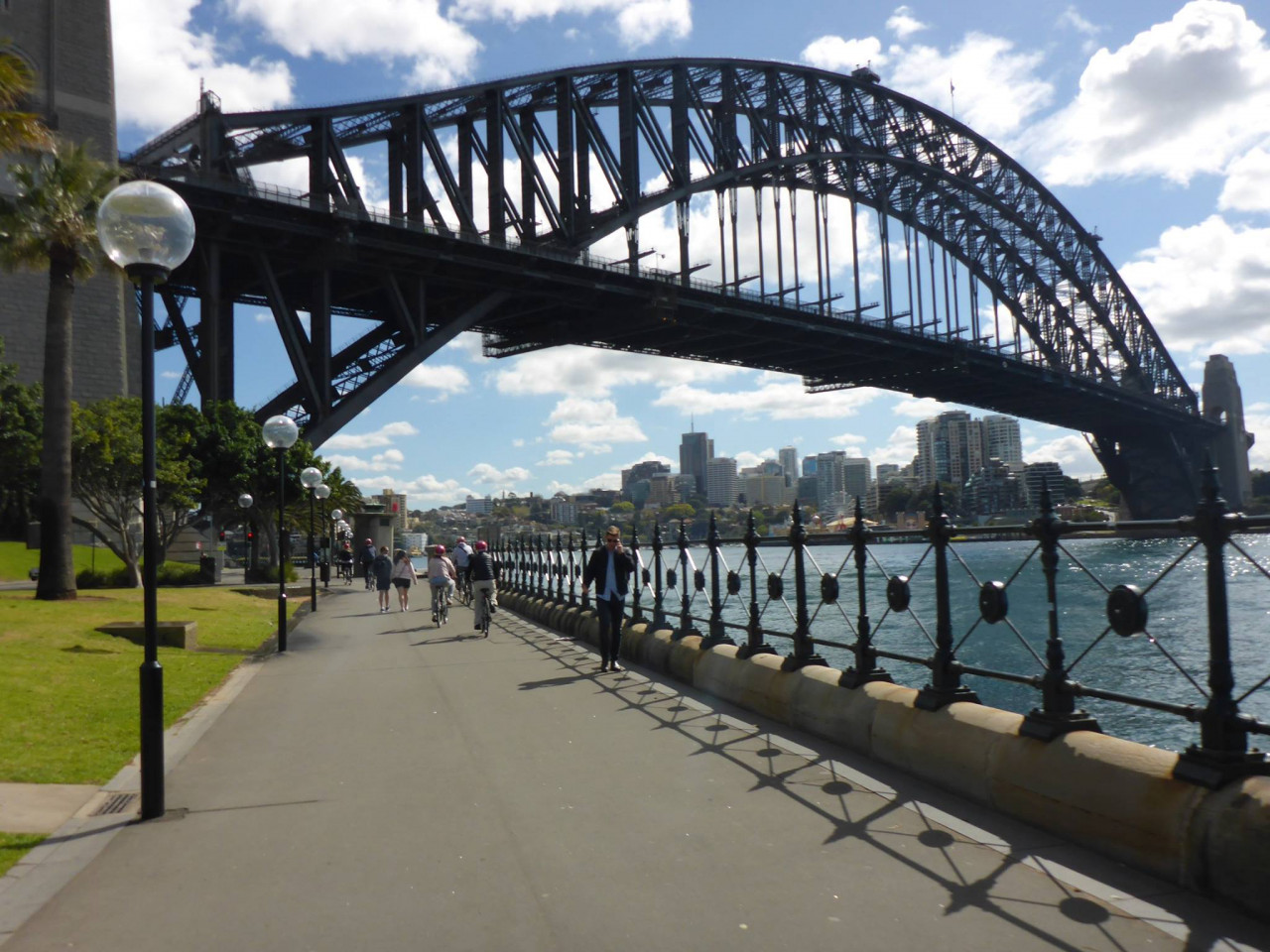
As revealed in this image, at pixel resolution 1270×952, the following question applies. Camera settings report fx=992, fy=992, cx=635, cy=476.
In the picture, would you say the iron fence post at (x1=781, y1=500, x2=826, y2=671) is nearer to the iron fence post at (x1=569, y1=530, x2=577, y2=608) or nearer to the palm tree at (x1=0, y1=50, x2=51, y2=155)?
the iron fence post at (x1=569, y1=530, x2=577, y2=608)

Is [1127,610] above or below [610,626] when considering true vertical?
above

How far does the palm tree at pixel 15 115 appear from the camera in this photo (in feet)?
44.3

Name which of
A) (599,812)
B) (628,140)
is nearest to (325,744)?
(599,812)

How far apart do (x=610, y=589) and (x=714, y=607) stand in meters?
1.68

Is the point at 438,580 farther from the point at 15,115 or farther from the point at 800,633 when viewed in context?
the point at 800,633

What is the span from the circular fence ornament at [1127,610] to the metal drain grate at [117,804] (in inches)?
227

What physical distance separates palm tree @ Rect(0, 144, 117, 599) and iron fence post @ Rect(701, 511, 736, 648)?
16.2 m

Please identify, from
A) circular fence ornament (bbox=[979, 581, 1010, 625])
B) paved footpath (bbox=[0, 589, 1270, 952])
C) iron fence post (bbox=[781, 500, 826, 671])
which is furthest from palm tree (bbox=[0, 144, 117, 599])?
circular fence ornament (bbox=[979, 581, 1010, 625])

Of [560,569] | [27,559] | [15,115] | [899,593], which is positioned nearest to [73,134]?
[27,559]

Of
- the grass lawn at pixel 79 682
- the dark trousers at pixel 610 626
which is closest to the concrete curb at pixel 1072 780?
the dark trousers at pixel 610 626

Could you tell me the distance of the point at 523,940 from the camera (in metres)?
3.88

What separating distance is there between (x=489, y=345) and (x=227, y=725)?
178 ft

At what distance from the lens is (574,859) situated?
4.87m

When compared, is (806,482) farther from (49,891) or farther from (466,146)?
(49,891)
